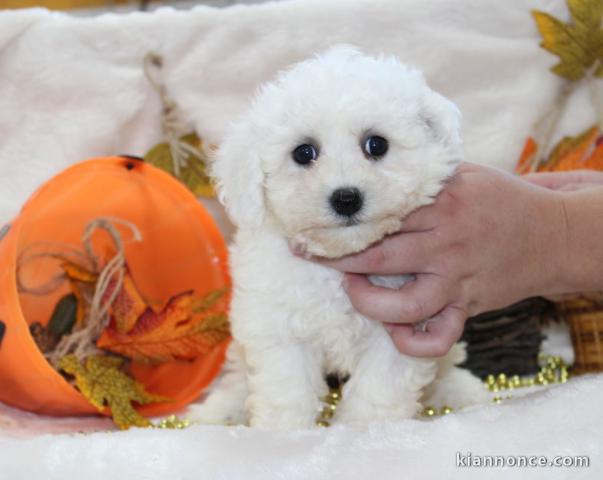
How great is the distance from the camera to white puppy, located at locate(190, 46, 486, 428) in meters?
1.94

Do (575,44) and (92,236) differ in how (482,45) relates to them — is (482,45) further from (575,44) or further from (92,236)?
(92,236)

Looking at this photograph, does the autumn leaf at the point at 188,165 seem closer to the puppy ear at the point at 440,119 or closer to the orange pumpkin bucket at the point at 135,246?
the orange pumpkin bucket at the point at 135,246

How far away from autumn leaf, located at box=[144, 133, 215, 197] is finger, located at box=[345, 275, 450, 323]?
53.8 inches

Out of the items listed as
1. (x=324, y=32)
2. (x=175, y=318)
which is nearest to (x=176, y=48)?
(x=324, y=32)

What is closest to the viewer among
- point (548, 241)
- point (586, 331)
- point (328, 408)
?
point (548, 241)

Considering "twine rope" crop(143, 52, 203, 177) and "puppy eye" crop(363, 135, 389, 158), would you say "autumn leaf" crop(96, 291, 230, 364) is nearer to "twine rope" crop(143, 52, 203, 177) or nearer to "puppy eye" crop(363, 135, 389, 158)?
"twine rope" crop(143, 52, 203, 177)

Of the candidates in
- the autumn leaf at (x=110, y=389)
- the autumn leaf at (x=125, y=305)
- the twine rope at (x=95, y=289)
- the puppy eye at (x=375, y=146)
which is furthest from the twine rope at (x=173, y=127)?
the puppy eye at (x=375, y=146)

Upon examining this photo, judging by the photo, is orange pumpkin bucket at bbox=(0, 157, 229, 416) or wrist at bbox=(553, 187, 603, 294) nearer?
wrist at bbox=(553, 187, 603, 294)

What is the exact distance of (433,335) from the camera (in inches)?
84.0

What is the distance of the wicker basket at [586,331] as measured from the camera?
9.33 feet

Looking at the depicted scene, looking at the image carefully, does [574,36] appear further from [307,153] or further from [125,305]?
[125,305]

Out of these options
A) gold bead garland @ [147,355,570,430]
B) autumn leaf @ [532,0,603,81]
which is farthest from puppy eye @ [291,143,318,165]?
autumn leaf @ [532,0,603,81]

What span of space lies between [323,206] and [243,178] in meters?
0.29

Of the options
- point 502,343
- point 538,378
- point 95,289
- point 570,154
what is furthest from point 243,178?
point 570,154
